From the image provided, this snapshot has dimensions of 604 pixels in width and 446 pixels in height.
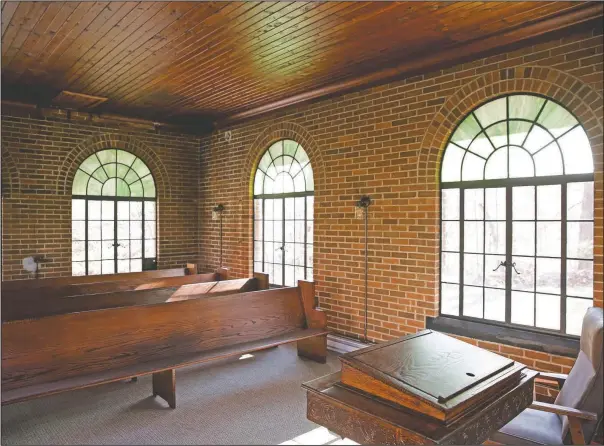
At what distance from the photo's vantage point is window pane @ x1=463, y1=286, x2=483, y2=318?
13.6 feet

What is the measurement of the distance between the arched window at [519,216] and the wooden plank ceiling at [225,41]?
82cm

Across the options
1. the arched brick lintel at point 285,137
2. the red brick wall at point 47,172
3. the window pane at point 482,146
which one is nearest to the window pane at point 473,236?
the window pane at point 482,146

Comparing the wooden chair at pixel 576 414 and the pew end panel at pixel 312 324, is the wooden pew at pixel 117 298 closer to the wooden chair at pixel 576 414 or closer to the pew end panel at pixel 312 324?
the pew end panel at pixel 312 324

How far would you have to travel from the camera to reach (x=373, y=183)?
15.9ft

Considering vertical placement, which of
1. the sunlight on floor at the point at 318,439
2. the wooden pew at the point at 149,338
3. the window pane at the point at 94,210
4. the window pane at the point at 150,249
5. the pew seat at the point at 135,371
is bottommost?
the sunlight on floor at the point at 318,439

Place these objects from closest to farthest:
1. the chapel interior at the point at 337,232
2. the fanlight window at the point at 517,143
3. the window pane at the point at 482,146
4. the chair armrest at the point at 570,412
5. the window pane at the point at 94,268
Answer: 1. the chair armrest at the point at 570,412
2. the chapel interior at the point at 337,232
3. the fanlight window at the point at 517,143
4. the window pane at the point at 482,146
5. the window pane at the point at 94,268

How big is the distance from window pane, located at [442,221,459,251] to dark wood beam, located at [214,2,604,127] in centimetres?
151

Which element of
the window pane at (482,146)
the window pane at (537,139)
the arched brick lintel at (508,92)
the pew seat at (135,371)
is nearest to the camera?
the pew seat at (135,371)

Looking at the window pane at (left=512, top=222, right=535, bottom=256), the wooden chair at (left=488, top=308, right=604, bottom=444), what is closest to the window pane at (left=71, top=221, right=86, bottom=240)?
the window pane at (left=512, top=222, right=535, bottom=256)

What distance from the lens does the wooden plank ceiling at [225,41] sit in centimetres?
330

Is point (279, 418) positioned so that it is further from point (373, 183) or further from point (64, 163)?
point (64, 163)

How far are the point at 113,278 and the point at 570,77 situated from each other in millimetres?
5255

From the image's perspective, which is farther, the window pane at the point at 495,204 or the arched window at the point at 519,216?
the window pane at the point at 495,204

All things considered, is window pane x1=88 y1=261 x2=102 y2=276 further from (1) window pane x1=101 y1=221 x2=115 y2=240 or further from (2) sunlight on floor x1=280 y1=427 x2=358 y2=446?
(2) sunlight on floor x1=280 y1=427 x2=358 y2=446
